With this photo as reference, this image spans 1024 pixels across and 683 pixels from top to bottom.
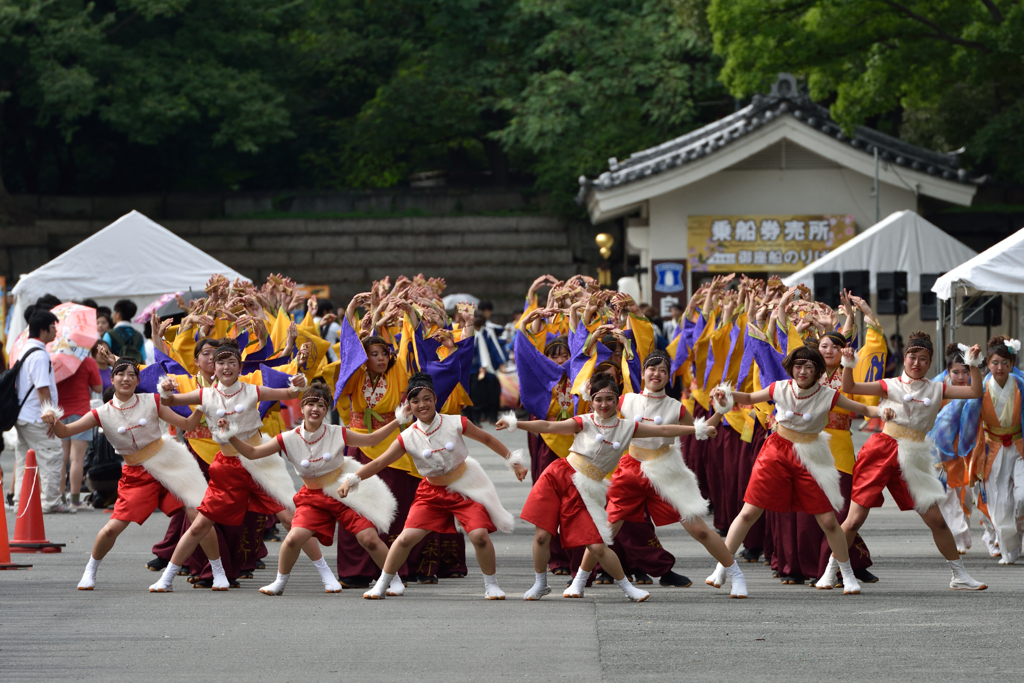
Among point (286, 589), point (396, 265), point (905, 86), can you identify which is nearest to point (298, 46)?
point (396, 265)

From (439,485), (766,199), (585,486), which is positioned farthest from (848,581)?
(766,199)

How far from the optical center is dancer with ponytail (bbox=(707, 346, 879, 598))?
24.7ft

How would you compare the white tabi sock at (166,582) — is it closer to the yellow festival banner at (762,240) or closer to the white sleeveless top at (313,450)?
the white sleeveless top at (313,450)

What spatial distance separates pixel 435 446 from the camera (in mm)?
7445

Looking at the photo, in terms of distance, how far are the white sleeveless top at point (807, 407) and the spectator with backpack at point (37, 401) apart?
5.70 meters

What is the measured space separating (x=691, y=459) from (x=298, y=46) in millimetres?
17157

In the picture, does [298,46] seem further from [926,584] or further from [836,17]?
[926,584]

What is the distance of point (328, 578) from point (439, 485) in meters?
0.98

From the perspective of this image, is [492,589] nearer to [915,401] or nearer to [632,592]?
[632,592]

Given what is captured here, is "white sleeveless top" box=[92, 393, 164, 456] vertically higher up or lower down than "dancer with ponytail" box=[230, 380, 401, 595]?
higher up

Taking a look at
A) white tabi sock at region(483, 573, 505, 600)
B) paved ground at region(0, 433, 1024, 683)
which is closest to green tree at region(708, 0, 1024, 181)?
paved ground at region(0, 433, 1024, 683)

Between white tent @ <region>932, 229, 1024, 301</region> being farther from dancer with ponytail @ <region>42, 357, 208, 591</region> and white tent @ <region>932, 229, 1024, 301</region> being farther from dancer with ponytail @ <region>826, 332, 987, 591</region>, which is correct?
dancer with ponytail @ <region>42, 357, 208, 591</region>

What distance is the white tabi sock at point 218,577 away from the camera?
7.88 meters

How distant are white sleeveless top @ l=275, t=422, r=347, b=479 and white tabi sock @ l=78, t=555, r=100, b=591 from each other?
4.34 feet
